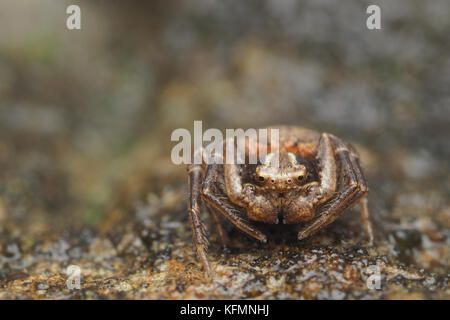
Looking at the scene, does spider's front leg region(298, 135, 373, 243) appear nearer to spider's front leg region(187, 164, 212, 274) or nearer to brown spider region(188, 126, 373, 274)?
brown spider region(188, 126, 373, 274)

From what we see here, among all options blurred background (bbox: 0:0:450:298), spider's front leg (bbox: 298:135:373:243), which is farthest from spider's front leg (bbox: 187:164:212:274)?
blurred background (bbox: 0:0:450:298)

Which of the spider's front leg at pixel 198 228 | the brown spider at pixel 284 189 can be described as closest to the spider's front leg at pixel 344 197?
the brown spider at pixel 284 189

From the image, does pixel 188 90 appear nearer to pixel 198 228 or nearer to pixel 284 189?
pixel 198 228

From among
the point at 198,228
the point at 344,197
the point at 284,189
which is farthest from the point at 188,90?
the point at 344,197

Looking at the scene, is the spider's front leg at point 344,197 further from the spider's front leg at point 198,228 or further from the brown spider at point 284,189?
the spider's front leg at point 198,228

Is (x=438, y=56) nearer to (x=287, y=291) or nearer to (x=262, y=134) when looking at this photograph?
(x=262, y=134)
